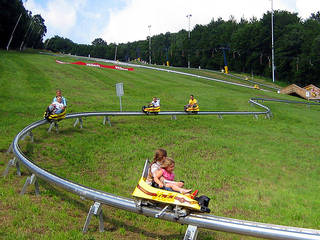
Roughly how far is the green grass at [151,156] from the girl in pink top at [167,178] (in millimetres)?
884

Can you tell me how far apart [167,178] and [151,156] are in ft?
18.9

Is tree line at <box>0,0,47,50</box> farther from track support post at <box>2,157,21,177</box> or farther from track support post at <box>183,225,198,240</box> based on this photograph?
track support post at <box>183,225,198,240</box>

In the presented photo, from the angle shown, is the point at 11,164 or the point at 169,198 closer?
the point at 169,198

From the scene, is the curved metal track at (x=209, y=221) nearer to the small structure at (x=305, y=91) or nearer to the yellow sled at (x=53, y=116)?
the yellow sled at (x=53, y=116)

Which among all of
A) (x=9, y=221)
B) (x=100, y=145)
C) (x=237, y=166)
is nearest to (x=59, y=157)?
(x=100, y=145)

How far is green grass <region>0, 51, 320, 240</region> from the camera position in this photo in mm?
6609

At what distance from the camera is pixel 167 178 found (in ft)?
22.5

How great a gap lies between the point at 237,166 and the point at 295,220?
4311 mm

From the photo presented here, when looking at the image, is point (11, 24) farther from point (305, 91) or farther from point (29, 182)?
point (29, 182)

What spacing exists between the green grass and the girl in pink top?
0.88m

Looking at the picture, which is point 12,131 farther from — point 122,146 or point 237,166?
point 237,166

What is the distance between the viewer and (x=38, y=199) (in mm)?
7383

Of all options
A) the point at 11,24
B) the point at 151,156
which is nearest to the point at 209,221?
the point at 151,156

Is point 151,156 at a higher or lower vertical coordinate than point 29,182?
lower
